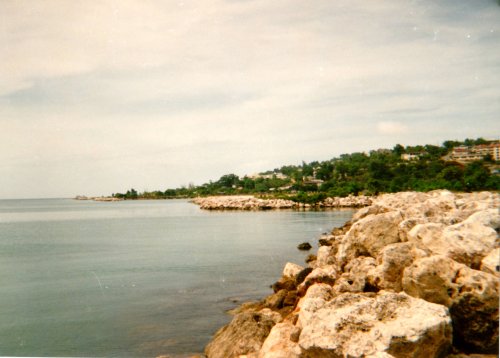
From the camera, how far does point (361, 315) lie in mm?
3506

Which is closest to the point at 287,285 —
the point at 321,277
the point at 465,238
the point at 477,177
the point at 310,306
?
the point at 321,277

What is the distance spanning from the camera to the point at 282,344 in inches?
164

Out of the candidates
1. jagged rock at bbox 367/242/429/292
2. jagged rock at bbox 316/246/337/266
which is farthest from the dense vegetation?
jagged rock at bbox 367/242/429/292

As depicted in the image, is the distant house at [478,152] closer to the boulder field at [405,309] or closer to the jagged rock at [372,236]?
the jagged rock at [372,236]

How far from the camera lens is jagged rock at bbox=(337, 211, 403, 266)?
616 centimetres

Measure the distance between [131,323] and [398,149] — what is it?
52089 millimetres

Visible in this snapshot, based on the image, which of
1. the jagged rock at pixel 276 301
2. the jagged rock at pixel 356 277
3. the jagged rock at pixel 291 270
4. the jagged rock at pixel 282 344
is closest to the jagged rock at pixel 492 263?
the jagged rock at pixel 356 277

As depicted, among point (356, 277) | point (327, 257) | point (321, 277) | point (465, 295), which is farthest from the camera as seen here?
point (327, 257)

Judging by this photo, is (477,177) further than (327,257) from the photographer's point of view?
Yes

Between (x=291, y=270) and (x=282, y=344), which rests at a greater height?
(x=282, y=344)

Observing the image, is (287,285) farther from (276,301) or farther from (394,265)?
(394,265)

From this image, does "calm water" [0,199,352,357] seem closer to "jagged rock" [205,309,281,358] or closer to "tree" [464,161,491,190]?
"jagged rock" [205,309,281,358]

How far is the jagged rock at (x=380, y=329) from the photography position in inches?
126

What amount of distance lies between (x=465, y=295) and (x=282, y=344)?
1743 mm
